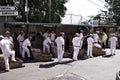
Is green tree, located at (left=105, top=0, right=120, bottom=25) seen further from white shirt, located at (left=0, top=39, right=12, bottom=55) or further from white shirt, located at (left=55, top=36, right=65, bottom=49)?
white shirt, located at (left=0, top=39, right=12, bottom=55)

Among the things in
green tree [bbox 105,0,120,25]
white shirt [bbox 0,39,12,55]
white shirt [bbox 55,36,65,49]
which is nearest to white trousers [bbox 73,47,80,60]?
white shirt [bbox 55,36,65,49]

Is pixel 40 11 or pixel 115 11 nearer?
pixel 40 11

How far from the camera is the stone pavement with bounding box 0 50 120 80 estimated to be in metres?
14.7

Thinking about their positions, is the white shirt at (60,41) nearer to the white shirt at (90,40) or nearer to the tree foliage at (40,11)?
the white shirt at (90,40)

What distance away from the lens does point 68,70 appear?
54.2 feet

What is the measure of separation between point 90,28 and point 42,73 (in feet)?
49.0

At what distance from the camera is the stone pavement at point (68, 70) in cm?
1466

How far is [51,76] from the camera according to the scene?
14.8 meters

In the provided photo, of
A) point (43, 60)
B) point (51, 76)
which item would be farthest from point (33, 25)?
point (51, 76)

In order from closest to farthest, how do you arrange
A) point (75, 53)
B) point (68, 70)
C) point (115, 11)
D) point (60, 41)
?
point (68, 70), point (60, 41), point (75, 53), point (115, 11)

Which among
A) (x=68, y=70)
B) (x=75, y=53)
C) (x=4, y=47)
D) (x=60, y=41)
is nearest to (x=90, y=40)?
(x=75, y=53)

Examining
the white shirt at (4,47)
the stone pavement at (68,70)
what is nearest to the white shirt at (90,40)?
the stone pavement at (68,70)

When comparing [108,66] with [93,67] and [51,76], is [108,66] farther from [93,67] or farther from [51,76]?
[51,76]

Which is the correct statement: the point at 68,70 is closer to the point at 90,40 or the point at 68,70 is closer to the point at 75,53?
the point at 75,53
